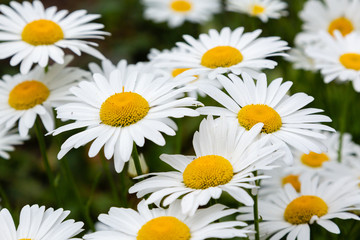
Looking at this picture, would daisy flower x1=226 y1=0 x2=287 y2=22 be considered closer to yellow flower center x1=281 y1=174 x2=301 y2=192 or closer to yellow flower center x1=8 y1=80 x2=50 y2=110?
yellow flower center x1=281 y1=174 x2=301 y2=192

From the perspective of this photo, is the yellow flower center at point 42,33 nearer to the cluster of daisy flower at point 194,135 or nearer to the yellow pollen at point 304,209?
the cluster of daisy flower at point 194,135

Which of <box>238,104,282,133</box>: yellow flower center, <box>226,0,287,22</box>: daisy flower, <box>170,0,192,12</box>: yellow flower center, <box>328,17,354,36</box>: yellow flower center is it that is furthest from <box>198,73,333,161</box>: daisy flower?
<box>170,0,192,12</box>: yellow flower center

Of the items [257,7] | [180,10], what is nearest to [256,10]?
[257,7]

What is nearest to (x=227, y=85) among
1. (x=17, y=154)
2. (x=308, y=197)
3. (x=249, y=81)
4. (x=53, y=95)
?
(x=249, y=81)

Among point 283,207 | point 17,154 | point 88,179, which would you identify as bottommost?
point 283,207

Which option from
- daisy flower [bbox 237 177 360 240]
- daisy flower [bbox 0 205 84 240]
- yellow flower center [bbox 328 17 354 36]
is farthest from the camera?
yellow flower center [bbox 328 17 354 36]

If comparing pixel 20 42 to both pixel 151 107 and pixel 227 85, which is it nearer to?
pixel 151 107

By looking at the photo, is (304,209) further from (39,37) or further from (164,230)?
(39,37)
